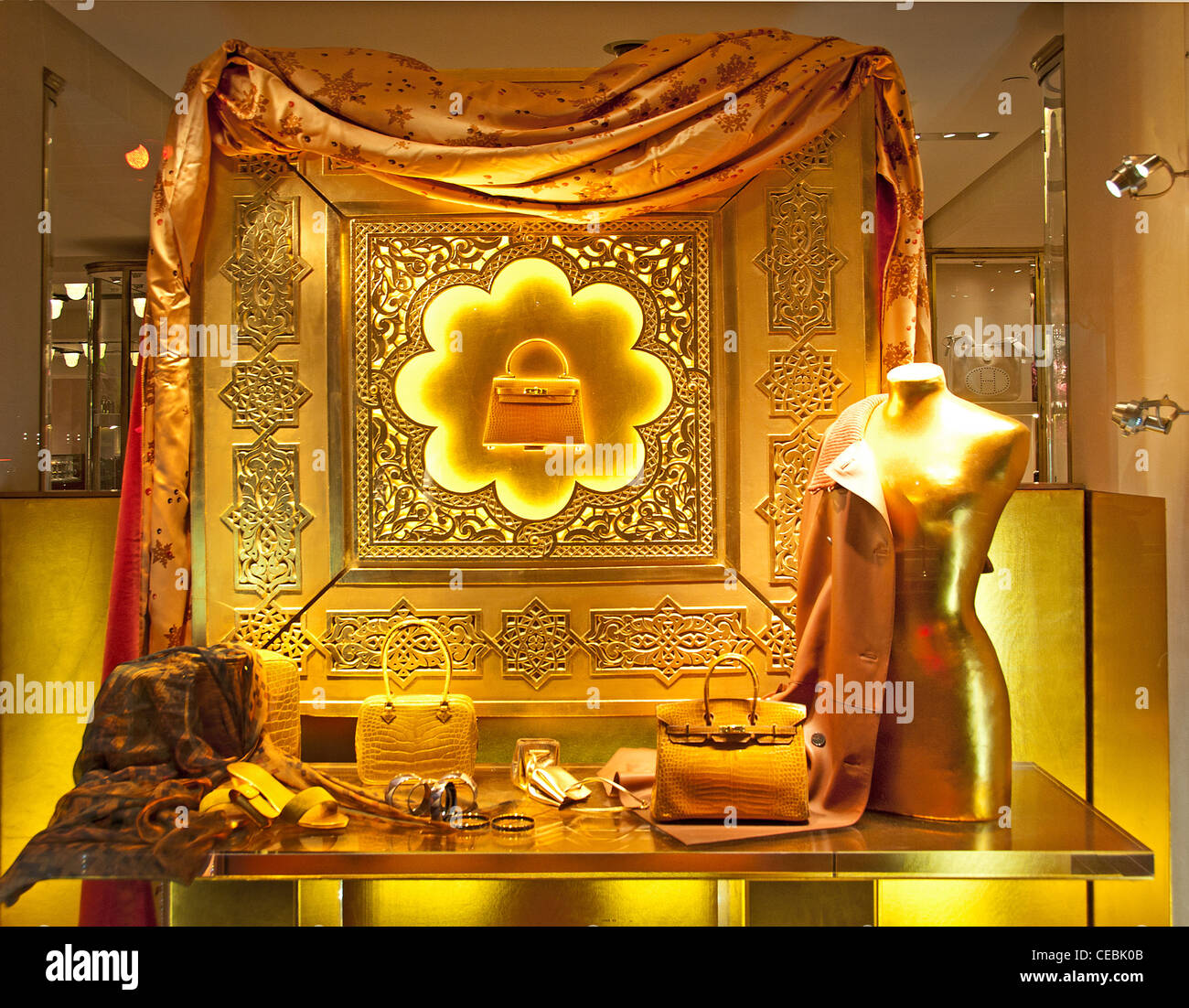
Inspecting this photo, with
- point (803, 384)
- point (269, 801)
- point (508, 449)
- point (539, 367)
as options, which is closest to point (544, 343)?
point (539, 367)

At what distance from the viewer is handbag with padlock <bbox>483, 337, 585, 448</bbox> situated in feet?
9.43

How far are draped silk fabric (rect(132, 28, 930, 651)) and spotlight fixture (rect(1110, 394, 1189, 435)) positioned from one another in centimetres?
57

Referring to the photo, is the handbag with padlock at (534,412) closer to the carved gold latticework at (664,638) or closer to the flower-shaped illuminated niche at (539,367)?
the flower-shaped illuminated niche at (539,367)

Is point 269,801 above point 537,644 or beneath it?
beneath

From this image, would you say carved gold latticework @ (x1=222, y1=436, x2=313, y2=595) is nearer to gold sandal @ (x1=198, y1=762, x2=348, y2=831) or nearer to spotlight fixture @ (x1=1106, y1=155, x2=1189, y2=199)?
gold sandal @ (x1=198, y1=762, x2=348, y2=831)

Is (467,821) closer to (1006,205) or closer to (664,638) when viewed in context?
(664,638)

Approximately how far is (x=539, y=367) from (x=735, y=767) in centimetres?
128

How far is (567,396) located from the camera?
2881 mm

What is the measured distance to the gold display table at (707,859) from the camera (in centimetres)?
218

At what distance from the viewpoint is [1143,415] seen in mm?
2652

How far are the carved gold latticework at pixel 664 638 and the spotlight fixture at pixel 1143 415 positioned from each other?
117 centimetres

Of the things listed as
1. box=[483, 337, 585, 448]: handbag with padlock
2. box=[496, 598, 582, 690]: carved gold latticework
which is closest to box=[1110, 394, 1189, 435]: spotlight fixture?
box=[483, 337, 585, 448]: handbag with padlock
